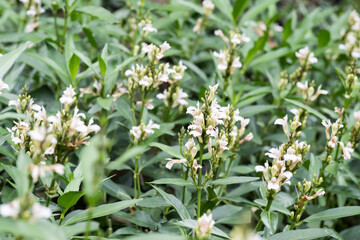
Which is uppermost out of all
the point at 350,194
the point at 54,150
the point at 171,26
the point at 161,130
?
the point at 171,26

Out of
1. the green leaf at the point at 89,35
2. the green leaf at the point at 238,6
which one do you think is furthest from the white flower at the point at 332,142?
the green leaf at the point at 89,35

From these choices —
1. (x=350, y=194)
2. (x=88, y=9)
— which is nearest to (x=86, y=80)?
(x=88, y=9)

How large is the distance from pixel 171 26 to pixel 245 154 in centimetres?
162

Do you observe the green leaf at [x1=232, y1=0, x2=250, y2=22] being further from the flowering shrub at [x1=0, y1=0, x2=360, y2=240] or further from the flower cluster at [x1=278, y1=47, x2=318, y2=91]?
the flower cluster at [x1=278, y1=47, x2=318, y2=91]

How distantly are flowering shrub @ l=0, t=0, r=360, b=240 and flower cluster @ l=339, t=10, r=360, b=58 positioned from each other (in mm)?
16

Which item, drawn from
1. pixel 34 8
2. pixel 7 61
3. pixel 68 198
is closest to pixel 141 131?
pixel 68 198

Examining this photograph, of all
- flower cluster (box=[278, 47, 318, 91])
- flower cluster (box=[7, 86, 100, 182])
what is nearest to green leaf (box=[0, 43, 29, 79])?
flower cluster (box=[7, 86, 100, 182])

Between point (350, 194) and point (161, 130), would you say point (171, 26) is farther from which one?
point (350, 194)

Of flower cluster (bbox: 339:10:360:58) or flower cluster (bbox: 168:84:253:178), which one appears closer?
flower cluster (bbox: 168:84:253:178)

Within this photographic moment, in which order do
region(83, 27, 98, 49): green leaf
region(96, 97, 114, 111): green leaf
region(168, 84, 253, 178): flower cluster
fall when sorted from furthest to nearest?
region(83, 27, 98, 49): green leaf < region(96, 97, 114, 111): green leaf < region(168, 84, 253, 178): flower cluster

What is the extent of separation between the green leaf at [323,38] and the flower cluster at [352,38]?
6.1 inches

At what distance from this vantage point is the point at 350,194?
8.27ft

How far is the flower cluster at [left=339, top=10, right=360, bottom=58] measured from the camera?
11.0 ft

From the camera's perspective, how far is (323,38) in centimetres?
368
